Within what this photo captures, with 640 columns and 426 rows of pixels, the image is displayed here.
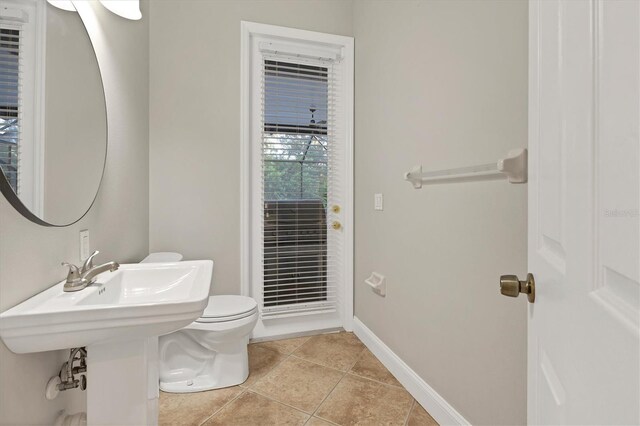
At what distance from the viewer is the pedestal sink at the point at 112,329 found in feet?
2.73

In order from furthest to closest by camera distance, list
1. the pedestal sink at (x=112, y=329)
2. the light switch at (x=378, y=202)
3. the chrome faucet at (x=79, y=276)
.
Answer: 1. the light switch at (x=378, y=202)
2. the chrome faucet at (x=79, y=276)
3. the pedestal sink at (x=112, y=329)

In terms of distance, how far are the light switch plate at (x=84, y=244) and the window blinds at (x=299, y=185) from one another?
1260 millimetres

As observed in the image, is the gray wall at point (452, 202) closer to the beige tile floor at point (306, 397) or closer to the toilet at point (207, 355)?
the beige tile floor at point (306, 397)

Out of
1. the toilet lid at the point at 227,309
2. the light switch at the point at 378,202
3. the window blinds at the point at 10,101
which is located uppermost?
the window blinds at the point at 10,101

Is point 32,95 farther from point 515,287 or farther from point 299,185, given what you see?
point 299,185

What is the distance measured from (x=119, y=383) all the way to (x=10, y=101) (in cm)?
91

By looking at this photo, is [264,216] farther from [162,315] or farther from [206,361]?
[162,315]

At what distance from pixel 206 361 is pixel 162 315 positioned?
1.14 metres

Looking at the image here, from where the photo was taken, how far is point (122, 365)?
102cm
